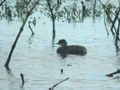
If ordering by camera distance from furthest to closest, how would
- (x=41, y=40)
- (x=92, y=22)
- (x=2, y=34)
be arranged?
(x=92, y=22)
(x=2, y=34)
(x=41, y=40)

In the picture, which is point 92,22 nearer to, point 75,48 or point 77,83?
point 75,48

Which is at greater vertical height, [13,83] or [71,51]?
[13,83]

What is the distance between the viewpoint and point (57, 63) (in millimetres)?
10602

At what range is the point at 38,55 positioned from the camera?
38.9ft

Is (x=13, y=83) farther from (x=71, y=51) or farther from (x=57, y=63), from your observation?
(x=71, y=51)

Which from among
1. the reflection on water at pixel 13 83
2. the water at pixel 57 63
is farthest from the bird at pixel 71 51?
the reflection on water at pixel 13 83

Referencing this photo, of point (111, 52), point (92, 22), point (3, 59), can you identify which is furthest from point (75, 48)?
point (92, 22)

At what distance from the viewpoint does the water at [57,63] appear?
25.8 ft

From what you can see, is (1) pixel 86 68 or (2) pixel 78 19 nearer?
(1) pixel 86 68

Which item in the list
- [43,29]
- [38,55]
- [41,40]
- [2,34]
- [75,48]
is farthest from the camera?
[43,29]

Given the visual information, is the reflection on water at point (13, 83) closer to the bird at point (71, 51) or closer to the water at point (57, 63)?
the water at point (57, 63)

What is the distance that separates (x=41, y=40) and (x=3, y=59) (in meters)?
4.85

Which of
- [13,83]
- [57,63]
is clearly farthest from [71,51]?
[13,83]

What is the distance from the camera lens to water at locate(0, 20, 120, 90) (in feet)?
25.8
